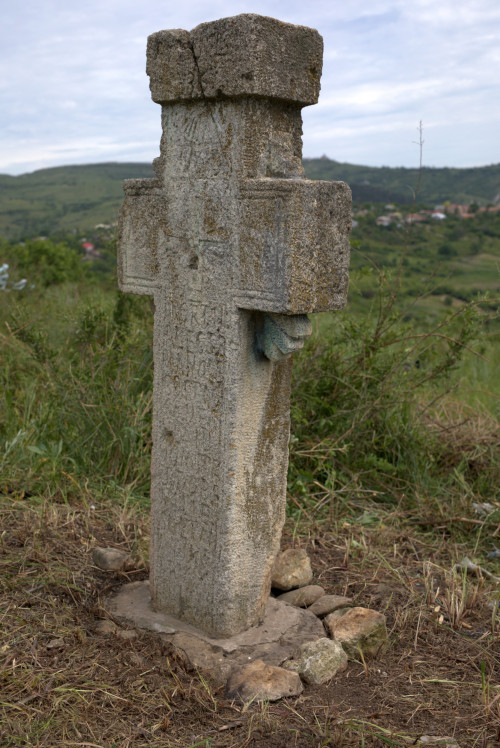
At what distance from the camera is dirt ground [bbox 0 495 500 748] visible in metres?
2.36

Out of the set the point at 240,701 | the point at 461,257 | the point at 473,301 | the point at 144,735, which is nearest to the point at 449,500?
the point at 473,301

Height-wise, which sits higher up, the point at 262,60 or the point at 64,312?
the point at 262,60

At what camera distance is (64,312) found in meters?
5.43

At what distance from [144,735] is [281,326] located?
145cm

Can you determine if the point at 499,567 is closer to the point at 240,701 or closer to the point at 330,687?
the point at 330,687

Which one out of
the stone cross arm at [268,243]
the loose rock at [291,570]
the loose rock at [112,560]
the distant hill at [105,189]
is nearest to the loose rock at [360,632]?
the loose rock at [291,570]

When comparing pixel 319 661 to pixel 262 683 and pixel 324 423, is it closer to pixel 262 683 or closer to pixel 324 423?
pixel 262 683

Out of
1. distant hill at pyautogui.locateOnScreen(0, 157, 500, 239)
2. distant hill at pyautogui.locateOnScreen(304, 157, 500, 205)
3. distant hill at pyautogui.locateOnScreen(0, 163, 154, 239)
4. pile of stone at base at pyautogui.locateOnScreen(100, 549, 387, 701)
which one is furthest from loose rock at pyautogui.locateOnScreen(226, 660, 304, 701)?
distant hill at pyautogui.locateOnScreen(0, 163, 154, 239)

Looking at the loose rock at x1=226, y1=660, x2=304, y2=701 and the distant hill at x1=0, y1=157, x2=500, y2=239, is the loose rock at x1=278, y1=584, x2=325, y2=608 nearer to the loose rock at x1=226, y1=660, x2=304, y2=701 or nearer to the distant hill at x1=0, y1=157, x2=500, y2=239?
the loose rock at x1=226, y1=660, x2=304, y2=701

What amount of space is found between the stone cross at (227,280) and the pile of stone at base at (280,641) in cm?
9

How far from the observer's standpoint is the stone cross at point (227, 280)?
8.16 ft

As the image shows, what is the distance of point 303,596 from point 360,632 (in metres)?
0.45

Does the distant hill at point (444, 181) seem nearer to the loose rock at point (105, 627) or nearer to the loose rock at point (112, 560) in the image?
the loose rock at point (112, 560)

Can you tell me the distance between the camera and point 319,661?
8.89 feet
